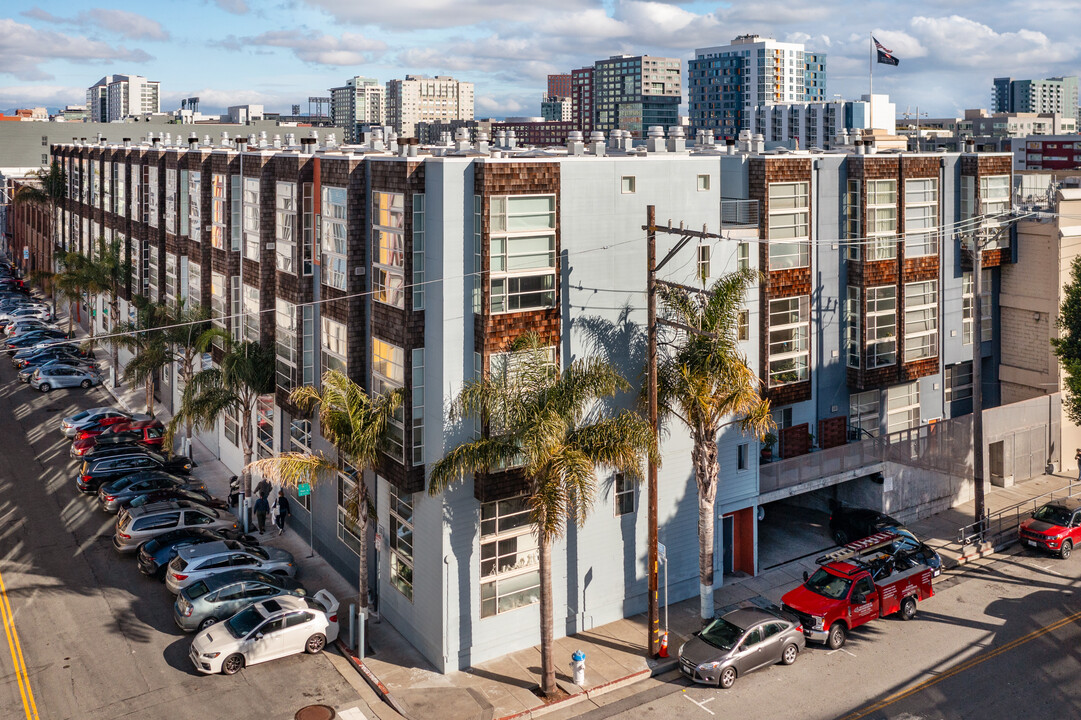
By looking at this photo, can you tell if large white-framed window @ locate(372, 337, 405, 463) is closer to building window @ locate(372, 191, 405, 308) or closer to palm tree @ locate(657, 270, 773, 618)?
building window @ locate(372, 191, 405, 308)

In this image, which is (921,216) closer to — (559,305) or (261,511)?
(559,305)

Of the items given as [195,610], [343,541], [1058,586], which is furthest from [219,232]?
[1058,586]

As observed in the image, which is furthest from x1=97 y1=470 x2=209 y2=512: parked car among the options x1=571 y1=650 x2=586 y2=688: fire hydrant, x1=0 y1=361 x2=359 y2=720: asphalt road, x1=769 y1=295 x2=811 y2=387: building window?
x1=769 y1=295 x2=811 y2=387: building window

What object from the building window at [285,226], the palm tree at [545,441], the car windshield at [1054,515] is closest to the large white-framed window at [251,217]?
the building window at [285,226]

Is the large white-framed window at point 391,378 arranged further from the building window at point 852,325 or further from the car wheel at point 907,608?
the building window at point 852,325

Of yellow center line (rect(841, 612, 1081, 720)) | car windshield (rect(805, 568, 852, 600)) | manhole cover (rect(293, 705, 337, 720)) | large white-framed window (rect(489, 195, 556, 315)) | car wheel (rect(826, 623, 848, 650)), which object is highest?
large white-framed window (rect(489, 195, 556, 315))

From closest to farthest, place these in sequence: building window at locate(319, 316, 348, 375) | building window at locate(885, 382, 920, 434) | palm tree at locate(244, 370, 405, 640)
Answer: palm tree at locate(244, 370, 405, 640), building window at locate(319, 316, 348, 375), building window at locate(885, 382, 920, 434)

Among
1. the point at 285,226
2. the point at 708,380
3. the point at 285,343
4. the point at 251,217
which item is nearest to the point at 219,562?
the point at 285,343
